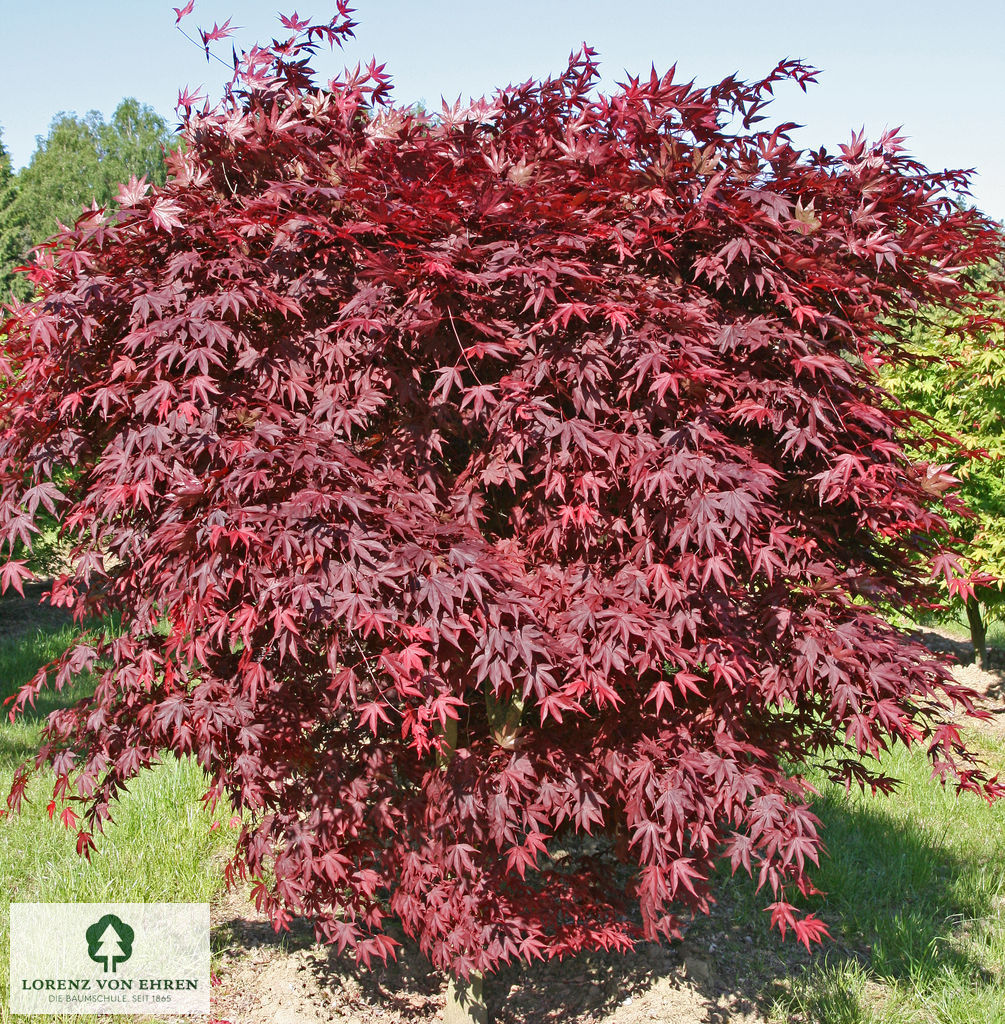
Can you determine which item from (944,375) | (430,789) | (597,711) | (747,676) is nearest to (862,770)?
(747,676)

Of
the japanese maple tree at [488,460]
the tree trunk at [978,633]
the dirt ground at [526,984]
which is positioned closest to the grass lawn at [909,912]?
the dirt ground at [526,984]

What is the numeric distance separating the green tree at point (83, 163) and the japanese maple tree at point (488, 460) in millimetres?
33083

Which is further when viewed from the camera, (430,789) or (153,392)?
(430,789)

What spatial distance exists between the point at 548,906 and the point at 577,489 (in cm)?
163

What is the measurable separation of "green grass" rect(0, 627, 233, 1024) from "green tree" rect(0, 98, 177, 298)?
1225 inches

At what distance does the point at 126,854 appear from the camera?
Answer: 4.48 meters

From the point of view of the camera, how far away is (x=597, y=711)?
121 inches

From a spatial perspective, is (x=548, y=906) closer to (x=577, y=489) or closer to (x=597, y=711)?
(x=597, y=711)

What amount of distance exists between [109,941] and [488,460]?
9.41ft

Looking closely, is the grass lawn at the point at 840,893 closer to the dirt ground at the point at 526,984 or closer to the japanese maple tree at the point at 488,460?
the dirt ground at the point at 526,984

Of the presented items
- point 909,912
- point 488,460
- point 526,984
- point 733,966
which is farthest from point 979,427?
point 488,460

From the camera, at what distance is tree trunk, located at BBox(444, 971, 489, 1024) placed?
11.2 ft

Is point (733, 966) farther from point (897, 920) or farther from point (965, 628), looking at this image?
point (965, 628)

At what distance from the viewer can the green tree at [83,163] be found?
34.5 metres
